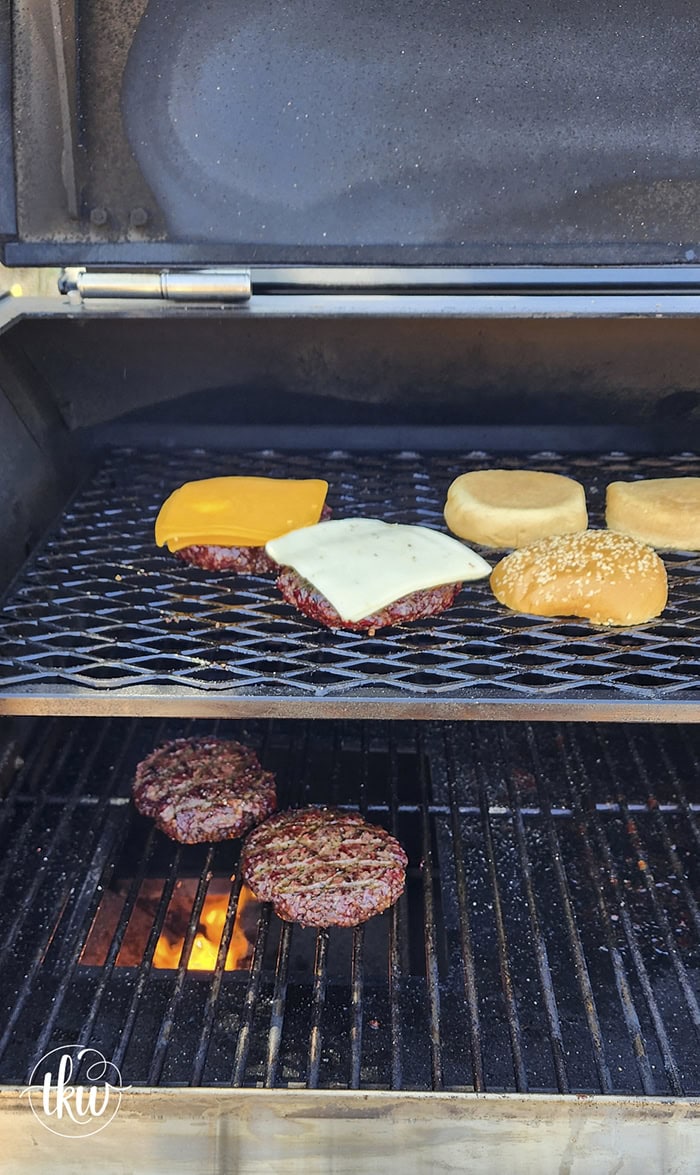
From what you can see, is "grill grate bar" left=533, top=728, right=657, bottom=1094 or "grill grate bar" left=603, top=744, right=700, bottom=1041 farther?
"grill grate bar" left=603, top=744, right=700, bottom=1041

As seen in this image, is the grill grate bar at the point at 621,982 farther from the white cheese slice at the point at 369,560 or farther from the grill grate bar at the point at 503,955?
the white cheese slice at the point at 369,560

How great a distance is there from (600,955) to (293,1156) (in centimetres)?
93

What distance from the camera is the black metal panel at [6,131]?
251 cm

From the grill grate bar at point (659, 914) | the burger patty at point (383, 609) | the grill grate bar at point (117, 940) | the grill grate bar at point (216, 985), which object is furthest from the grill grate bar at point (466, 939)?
the grill grate bar at point (117, 940)

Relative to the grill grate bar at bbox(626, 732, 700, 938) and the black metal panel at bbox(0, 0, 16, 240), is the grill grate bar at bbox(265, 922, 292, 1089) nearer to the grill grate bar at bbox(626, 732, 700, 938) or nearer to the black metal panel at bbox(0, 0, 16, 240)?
the grill grate bar at bbox(626, 732, 700, 938)

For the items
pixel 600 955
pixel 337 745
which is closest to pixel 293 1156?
pixel 600 955

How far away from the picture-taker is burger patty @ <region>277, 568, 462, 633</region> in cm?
255

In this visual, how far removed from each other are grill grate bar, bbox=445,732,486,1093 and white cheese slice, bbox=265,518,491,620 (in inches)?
32.0

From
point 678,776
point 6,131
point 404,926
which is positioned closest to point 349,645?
point 404,926

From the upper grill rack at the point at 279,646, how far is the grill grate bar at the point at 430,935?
23.1 inches

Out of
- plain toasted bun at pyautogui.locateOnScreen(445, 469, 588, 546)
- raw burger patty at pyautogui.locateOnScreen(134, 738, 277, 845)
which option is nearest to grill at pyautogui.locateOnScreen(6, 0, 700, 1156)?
raw burger patty at pyautogui.locateOnScreen(134, 738, 277, 845)

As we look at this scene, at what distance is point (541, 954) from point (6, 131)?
2694 mm

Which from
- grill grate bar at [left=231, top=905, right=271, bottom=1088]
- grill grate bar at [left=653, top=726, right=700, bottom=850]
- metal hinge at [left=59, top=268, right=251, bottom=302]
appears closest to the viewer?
grill grate bar at [left=231, top=905, right=271, bottom=1088]

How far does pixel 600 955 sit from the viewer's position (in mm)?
2477
